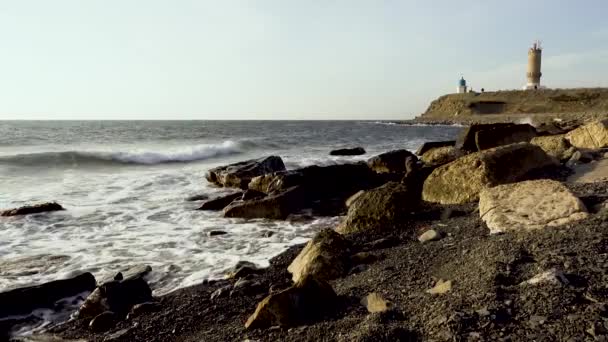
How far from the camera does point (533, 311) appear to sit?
8.88 ft

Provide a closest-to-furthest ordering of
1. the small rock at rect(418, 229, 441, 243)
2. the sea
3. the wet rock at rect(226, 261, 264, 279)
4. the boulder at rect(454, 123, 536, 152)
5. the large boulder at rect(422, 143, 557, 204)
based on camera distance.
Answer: the wet rock at rect(226, 261, 264, 279) < the small rock at rect(418, 229, 441, 243) < the sea < the large boulder at rect(422, 143, 557, 204) < the boulder at rect(454, 123, 536, 152)

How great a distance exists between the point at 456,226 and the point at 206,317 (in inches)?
127

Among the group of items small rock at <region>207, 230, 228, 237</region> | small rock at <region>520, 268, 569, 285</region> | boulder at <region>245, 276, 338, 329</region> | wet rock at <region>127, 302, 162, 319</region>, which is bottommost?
wet rock at <region>127, 302, 162, 319</region>

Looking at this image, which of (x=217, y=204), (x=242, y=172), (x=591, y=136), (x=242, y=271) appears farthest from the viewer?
(x=242, y=172)

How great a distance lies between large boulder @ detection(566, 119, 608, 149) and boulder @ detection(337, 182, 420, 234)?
5431 mm

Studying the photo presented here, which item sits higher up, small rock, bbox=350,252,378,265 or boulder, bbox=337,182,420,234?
boulder, bbox=337,182,420,234

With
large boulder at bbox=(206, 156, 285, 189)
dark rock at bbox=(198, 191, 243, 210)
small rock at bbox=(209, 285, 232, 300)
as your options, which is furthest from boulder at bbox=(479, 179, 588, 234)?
large boulder at bbox=(206, 156, 285, 189)

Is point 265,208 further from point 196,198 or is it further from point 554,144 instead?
point 554,144

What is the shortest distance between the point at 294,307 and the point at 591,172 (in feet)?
19.9

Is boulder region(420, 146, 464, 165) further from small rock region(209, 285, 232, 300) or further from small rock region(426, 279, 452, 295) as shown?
small rock region(426, 279, 452, 295)

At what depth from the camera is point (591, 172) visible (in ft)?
23.4

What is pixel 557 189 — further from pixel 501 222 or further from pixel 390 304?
pixel 390 304

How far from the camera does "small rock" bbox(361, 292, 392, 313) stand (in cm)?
334

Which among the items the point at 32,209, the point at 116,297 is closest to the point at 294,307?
the point at 116,297
